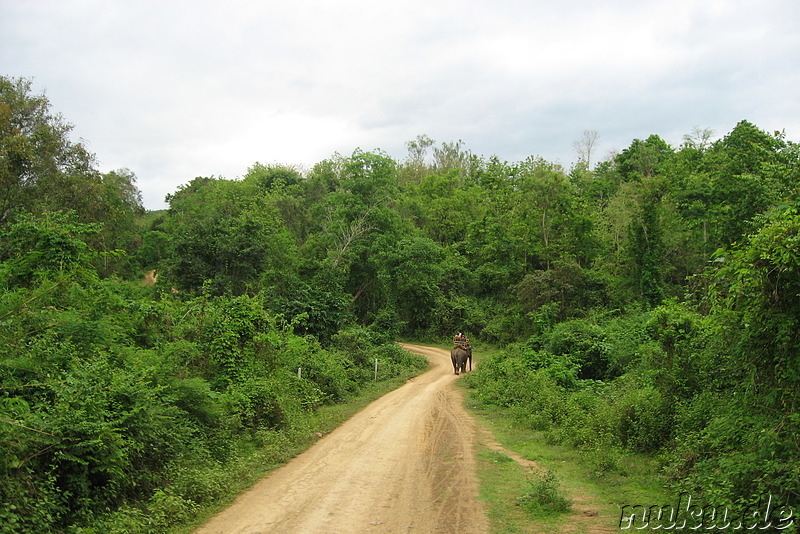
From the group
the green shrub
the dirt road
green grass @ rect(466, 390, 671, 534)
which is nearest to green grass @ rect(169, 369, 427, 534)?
the dirt road

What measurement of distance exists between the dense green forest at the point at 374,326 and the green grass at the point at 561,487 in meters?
0.40

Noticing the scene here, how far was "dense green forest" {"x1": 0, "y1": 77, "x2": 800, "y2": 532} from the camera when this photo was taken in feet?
22.0

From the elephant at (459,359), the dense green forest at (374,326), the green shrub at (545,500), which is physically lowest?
the elephant at (459,359)

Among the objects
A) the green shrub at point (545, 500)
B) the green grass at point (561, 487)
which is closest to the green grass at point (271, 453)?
the green grass at point (561, 487)

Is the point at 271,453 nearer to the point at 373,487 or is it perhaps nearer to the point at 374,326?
the point at 373,487

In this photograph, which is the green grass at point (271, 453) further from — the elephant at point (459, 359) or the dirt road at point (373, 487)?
the elephant at point (459, 359)

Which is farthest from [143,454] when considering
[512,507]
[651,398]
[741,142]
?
[741,142]

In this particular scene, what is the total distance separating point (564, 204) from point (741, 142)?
37.0 ft

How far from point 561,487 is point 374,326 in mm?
29675

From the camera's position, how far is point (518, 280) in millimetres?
42531

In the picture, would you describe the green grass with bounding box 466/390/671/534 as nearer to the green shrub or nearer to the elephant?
the green shrub

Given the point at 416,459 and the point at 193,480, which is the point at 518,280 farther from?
the point at 193,480

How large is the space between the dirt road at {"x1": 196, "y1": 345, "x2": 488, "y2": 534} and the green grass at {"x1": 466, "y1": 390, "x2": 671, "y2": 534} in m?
0.34

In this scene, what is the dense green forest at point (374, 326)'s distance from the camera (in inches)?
264
